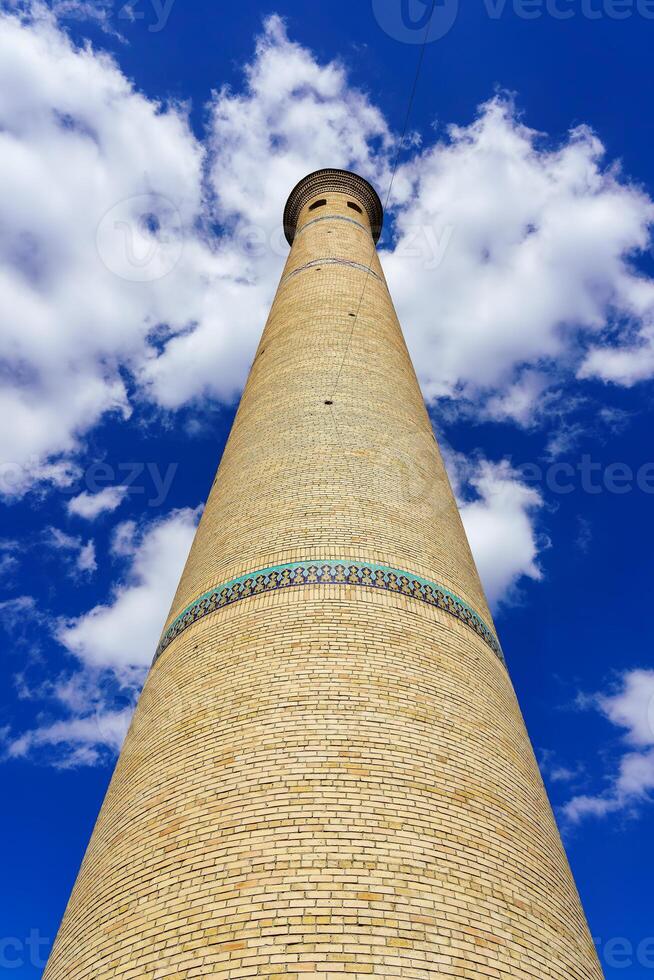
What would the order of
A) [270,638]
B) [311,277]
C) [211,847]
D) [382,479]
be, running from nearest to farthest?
[211,847]
[270,638]
[382,479]
[311,277]

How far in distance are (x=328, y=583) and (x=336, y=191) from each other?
821 cm

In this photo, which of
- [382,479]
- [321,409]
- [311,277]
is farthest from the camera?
[311,277]

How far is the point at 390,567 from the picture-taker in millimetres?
4590

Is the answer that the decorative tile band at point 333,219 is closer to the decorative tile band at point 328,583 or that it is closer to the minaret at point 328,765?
the minaret at point 328,765

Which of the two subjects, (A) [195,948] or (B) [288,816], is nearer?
(A) [195,948]

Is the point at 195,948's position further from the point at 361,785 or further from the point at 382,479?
the point at 382,479

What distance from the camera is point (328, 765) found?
3.35m

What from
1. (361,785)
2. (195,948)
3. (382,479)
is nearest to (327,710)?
(361,785)

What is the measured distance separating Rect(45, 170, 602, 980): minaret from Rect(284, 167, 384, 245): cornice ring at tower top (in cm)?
619

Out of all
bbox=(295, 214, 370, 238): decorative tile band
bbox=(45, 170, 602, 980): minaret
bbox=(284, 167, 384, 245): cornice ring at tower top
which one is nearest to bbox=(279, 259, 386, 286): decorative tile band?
bbox=(295, 214, 370, 238): decorative tile band

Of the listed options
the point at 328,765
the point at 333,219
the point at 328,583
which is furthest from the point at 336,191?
the point at 328,765

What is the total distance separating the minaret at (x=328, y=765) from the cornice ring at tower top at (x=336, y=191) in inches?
244

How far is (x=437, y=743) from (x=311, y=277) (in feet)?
20.0

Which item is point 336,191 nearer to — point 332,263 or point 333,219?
point 333,219
